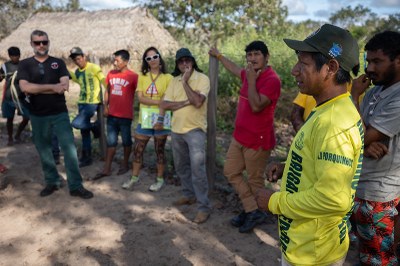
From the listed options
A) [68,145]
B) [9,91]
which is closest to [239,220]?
[68,145]

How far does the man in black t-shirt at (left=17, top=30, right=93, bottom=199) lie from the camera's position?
4.31 metres

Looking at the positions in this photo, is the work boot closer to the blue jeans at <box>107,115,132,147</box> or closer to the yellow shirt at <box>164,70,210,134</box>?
the blue jeans at <box>107,115,132,147</box>

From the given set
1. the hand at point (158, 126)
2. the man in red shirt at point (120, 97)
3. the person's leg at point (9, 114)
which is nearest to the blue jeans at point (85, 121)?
the man in red shirt at point (120, 97)

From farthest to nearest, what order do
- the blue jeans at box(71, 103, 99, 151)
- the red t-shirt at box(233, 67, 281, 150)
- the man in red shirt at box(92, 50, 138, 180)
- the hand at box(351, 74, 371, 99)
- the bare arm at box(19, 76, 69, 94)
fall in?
the blue jeans at box(71, 103, 99, 151), the man in red shirt at box(92, 50, 138, 180), the bare arm at box(19, 76, 69, 94), the red t-shirt at box(233, 67, 281, 150), the hand at box(351, 74, 371, 99)

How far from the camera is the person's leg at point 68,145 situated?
454 cm

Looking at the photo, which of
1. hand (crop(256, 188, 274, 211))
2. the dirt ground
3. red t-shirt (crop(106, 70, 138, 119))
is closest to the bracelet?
red t-shirt (crop(106, 70, 138, 119))

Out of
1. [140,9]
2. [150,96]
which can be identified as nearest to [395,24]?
[140,9]

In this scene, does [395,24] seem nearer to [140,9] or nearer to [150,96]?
[140,9]

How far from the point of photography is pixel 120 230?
3.90m

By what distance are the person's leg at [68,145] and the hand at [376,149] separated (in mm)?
3679

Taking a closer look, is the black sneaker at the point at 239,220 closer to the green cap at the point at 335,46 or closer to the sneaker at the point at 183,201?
the sneaker at the point at 183,201

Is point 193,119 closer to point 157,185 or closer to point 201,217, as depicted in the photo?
point 201,217

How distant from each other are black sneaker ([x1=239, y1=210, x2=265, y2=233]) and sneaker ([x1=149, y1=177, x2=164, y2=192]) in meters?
1.53

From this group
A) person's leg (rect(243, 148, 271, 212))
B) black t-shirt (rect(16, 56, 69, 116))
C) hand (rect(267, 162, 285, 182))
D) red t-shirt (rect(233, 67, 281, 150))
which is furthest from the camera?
black t-shirt (rect(16, 56, 69, 116))
